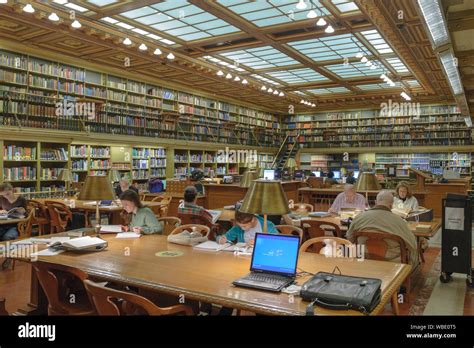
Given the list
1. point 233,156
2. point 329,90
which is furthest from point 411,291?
point 329,90

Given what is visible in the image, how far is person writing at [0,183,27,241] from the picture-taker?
5512mm

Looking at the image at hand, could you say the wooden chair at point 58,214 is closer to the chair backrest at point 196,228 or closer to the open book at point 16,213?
the open book at point 16,213

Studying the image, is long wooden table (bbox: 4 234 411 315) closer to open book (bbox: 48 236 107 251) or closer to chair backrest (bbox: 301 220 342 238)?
open book (bbox: 48 236 107 251)

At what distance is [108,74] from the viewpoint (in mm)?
10930

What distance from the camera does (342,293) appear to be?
197 cm

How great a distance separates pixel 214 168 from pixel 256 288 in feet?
41.5

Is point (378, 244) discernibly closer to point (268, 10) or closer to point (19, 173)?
point (268, 10)

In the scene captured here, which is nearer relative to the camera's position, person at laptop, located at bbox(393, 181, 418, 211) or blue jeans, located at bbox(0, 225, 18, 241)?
blue jeans, located at bbox(0, 225, 18, 241)

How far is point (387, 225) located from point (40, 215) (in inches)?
226

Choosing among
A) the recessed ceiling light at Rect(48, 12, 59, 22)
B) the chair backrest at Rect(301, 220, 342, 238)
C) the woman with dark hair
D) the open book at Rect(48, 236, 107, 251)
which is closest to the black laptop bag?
the open book at Rect(48, 236, 107, 251)

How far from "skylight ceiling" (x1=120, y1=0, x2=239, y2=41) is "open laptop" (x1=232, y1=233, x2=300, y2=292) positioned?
6030mm

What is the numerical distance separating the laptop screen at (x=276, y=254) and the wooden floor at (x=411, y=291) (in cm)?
193

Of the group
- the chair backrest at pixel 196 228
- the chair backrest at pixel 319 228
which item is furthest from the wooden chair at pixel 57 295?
the chair backrest at pixel 319 228
